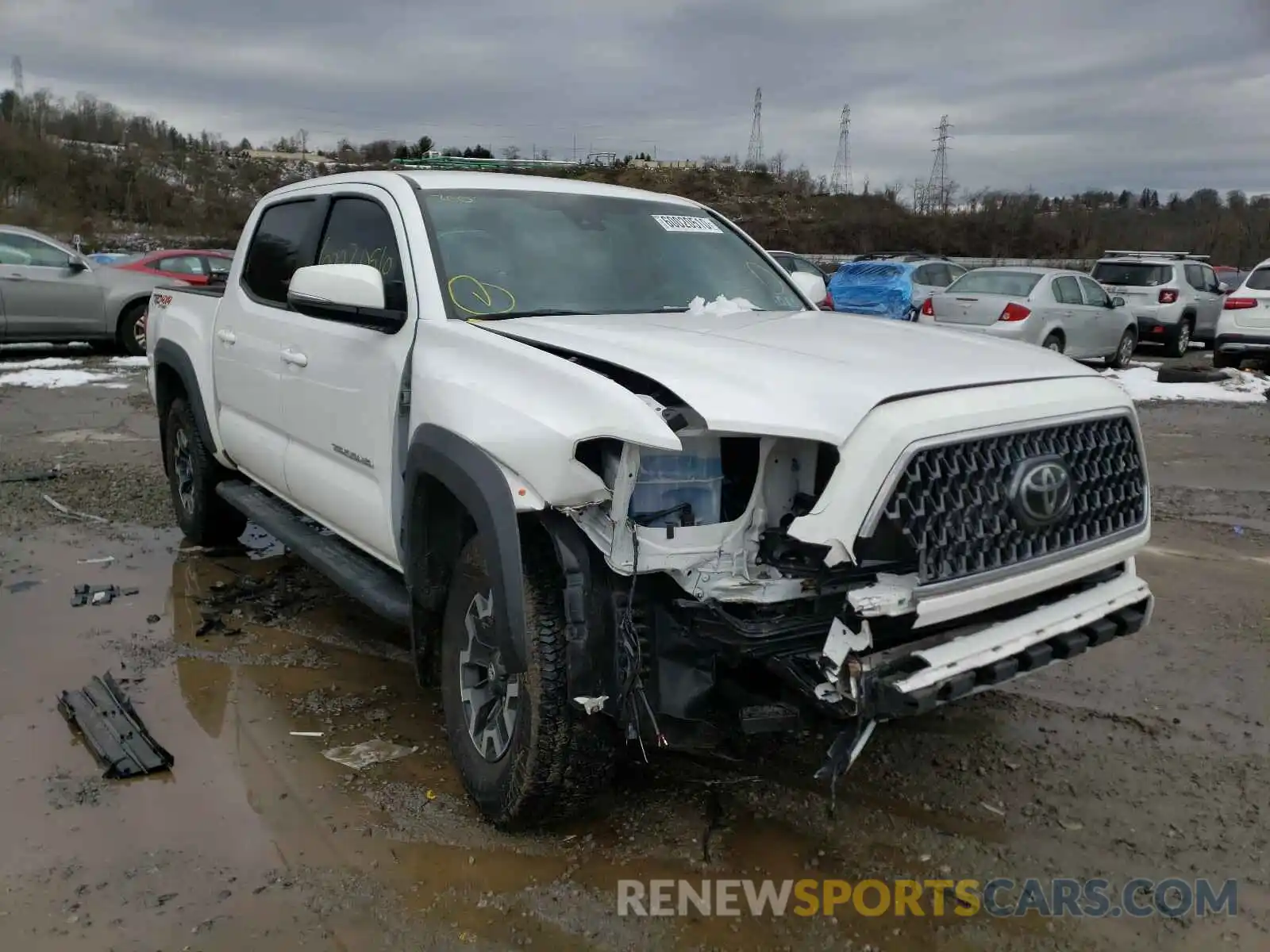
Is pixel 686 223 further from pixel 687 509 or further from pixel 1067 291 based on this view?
pixel 1067 291

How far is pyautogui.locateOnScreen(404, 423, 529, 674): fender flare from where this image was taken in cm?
269

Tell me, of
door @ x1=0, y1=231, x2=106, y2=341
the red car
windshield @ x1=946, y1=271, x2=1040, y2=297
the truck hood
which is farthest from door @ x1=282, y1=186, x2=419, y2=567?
the red car

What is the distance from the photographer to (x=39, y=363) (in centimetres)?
1362

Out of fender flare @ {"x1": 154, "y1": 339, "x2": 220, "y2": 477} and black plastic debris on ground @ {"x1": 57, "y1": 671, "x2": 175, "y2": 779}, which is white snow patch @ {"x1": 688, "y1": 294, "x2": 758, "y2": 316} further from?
fender flare @ {"x1": 154, "y1": 339, "x2": 220, "y2": 477}

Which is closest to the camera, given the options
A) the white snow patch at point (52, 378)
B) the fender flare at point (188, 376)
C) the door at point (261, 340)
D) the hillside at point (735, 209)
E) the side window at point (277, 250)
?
the door at point (261, 340)

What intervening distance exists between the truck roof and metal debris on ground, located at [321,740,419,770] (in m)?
2.08

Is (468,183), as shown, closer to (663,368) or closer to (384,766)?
(663,368)

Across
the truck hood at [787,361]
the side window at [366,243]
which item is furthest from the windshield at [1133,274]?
the side window at [366,243]

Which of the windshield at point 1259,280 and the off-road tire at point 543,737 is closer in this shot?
the off-road tire at point 543,737

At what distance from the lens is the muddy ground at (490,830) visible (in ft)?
8.87

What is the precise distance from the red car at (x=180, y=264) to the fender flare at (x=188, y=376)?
984cm

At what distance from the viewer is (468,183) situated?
13.3 ft

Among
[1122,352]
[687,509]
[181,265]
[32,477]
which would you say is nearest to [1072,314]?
[1122,352]

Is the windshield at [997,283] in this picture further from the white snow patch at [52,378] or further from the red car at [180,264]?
the white snow patch at [52,378]
